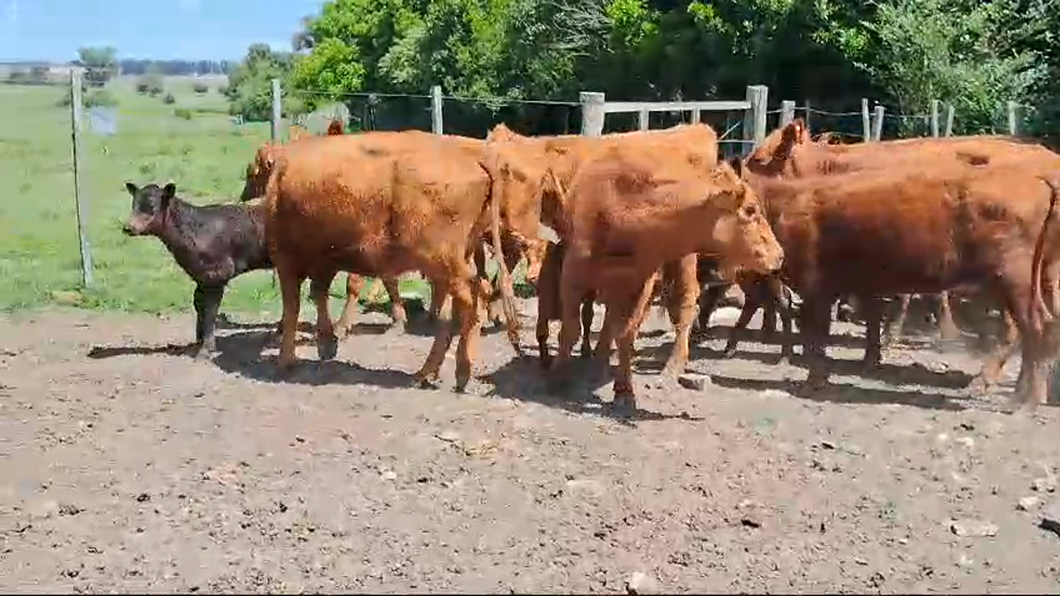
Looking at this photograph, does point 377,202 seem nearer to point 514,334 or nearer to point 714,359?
point 514,334

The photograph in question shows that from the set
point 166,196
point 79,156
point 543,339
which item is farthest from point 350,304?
point 79,156

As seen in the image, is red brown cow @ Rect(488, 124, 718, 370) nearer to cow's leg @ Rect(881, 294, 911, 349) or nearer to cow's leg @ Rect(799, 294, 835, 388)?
cow's leg @ Rect(799, 294, 835, 388)

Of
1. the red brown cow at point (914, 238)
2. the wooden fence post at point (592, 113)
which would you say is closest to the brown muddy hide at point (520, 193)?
the red brown cow at point (914, 238)

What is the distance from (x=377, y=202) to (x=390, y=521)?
3277mm

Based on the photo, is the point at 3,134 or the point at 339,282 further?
the point at 3,134

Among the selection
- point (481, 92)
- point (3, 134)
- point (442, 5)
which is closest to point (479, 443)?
point (481, 92)

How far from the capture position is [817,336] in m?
9.54

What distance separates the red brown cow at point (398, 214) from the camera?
29.1 ft

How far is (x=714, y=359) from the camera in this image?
10.8 metres

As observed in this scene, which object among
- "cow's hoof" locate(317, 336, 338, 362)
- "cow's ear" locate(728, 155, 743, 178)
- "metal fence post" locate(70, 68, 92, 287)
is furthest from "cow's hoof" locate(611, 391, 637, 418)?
"metal fence post" locate(70, 68, 92, 287)

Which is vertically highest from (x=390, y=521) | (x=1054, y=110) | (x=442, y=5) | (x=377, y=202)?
(x=442, y=5)

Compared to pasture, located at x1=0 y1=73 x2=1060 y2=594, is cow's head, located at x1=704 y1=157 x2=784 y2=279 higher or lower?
higher

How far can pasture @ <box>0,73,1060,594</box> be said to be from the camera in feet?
18.4

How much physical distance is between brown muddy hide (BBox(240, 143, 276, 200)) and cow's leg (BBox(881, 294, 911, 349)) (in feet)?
18.3
